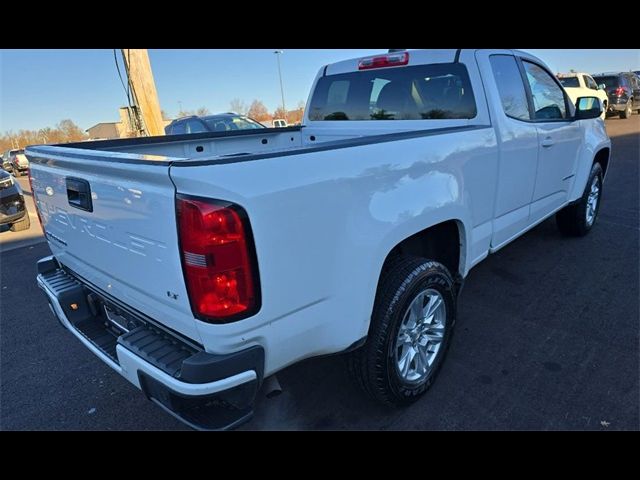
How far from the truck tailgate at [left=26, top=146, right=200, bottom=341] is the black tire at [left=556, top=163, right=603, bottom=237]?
454 centimetres

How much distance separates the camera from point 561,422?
Result: 7.44 ft

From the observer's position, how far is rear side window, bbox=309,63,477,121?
3.07 metres

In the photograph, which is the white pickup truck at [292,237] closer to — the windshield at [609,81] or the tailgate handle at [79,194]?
the tailgate handle at [79,194]

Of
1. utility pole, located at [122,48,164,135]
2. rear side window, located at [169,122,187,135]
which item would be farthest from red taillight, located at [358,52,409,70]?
rear side window, located at [169,122,187,135]

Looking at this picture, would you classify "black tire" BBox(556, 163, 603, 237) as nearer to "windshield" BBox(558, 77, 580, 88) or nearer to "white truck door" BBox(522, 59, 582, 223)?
"white truck door" BBox(522, 59, 582, 223)

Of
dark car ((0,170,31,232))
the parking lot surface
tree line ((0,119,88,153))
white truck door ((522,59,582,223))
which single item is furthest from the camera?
tree line ((0,119,88,153))

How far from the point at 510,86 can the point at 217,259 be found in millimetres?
2840

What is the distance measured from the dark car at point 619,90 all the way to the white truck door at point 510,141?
18.9 m

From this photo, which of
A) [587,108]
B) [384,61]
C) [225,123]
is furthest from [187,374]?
[225,123]

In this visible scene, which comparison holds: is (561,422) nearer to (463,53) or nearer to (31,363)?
(463,53)

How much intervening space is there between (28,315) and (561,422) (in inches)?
179

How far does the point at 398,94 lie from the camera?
340cm

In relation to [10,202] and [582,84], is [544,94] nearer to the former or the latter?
[10,202]

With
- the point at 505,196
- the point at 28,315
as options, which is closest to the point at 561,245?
the point at 505,196
